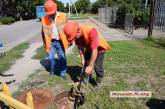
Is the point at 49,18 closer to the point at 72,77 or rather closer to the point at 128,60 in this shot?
the point at 72,77

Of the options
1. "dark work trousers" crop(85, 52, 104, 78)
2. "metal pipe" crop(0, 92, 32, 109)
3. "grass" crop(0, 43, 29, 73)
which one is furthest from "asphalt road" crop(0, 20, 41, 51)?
"metal pipe" crop(0, 92, 32, 109)

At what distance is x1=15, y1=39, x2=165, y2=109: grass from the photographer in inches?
197

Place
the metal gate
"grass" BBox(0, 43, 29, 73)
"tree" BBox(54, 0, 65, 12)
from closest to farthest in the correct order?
1. "grass" BBox(0, 43, 29, 73)
2. the metal gate
3. "tree" BBox(54, 0, 65, 12)

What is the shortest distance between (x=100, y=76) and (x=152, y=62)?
2.99 meters

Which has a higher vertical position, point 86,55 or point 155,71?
point 86,55

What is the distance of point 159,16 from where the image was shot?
14.7 m

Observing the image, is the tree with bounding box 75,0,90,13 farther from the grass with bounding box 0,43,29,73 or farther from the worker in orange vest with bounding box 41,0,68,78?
the worker in orange vest with bounding box 41,0,68,78

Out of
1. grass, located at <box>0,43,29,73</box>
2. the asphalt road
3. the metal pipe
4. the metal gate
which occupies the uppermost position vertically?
the metal gate

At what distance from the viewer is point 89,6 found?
76312mm

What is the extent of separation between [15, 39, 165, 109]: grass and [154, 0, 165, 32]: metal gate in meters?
5.21

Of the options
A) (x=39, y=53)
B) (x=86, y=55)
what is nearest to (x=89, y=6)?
(x=39, y=53)

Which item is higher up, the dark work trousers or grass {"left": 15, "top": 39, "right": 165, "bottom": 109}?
the dark work trousers

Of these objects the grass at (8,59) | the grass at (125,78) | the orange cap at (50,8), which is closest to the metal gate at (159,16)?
the grass at (125,78)

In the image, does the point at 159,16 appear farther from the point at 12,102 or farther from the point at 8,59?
the point at 12,102
